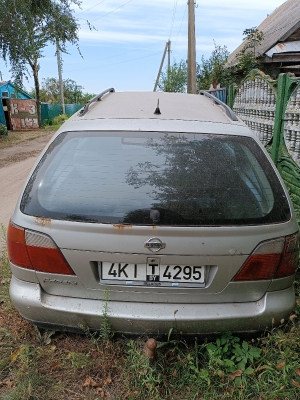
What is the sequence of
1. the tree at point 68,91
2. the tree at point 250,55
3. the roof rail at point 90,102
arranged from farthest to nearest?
→ the tree at point 68,91 < the tree at point 250,55 < the roof rail at point 90,102

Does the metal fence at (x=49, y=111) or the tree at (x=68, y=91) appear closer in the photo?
the metal fence at (x=49, y=111)

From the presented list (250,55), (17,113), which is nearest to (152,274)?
(250,55)

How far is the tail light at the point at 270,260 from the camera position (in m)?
1.92

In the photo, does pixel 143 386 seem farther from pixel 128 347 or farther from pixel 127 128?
pixel 127 128

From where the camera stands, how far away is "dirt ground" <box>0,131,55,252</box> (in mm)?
5676

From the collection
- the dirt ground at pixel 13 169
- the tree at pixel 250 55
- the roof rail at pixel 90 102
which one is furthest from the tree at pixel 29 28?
the roof rail at pixel 90 102

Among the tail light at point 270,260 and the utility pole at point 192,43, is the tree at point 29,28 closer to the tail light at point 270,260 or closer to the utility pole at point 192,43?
the utility pole at point 192,43

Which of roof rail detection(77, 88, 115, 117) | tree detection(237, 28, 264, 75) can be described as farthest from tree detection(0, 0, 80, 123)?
roof rail detection(77, 88, 115, 117)

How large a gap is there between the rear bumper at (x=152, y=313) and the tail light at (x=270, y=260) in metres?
0.16

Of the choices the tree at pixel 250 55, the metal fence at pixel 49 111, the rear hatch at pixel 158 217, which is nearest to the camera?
the rear hatch at pixel 158 217

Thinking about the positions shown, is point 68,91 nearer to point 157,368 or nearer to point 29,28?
point 29,28

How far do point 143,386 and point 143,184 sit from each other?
3.91 ft

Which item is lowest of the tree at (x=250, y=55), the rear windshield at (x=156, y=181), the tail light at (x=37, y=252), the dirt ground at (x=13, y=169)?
the dirt ground at (x=13, y=169)

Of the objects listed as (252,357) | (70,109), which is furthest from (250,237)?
(70,109)
